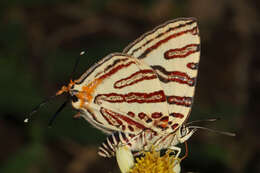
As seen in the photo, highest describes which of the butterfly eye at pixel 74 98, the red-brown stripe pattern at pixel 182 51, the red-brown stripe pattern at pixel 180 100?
the red-brown stripe pattern at pixel 182 51

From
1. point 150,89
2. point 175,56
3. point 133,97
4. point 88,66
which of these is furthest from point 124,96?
point 88,66

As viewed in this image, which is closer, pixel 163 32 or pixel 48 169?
pixel 163 32

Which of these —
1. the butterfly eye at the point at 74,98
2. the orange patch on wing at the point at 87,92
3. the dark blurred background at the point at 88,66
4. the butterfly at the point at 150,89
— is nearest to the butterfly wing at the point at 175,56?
the butterfly at the point at 150,89

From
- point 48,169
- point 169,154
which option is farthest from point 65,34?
point 169,154

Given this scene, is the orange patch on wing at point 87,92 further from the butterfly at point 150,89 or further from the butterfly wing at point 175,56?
the butterfly wing at point 175,56

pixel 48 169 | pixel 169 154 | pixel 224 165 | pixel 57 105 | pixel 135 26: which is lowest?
pixel 224 165

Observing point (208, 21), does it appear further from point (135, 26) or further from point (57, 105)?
point (57, 105)

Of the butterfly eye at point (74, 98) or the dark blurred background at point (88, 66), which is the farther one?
the dark blurred background at point (88, 66)
